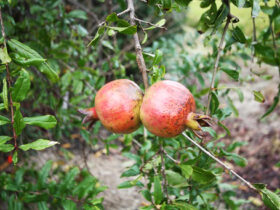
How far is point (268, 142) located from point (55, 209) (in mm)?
2789

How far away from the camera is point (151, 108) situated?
0.77 meters

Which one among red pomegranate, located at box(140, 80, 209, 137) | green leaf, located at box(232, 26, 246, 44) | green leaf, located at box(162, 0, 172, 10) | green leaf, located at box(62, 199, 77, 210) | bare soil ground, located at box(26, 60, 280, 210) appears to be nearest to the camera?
red pomegranate, located at box(140, 80, 209, 137)

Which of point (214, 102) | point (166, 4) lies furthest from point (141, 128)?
point (166, 4)

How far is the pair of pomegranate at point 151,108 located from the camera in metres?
0.76

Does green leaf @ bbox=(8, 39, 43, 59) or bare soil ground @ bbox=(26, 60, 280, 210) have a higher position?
green leaf @ bbox=(8, 39, 43, 59)

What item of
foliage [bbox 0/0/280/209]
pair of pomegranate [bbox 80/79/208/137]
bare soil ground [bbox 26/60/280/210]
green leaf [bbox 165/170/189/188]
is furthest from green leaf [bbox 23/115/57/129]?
bare soil ground [bbox 26/60/280/210]

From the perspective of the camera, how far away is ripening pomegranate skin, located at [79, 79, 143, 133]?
81cm

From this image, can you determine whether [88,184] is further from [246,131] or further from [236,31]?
[246,131]

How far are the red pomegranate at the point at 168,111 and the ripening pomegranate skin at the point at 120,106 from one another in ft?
0.13

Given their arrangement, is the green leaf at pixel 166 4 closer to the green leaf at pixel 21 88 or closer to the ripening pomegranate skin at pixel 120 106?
the ripening pomegranate skin at pixel 120 106

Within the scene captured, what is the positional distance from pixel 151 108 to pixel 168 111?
0.16 ft

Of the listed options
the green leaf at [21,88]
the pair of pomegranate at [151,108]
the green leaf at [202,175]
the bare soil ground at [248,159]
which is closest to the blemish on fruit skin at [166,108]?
the pair of pomegranate at [151,108]

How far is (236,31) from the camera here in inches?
39.2

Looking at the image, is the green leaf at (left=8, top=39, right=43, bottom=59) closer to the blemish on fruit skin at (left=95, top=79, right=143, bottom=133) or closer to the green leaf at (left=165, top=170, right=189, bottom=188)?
the blemish on fruit skin at (left=95, top=79, right=143, bottom=133)
